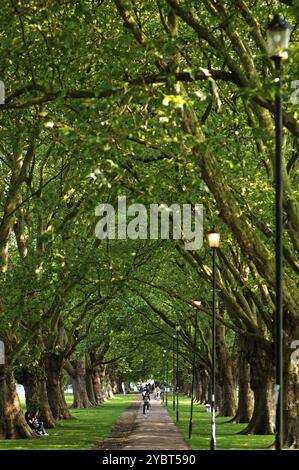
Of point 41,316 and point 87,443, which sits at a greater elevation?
point 41,316

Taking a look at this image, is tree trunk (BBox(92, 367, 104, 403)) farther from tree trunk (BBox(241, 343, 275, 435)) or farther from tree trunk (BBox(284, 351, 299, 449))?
tree trunk (BBox(284, 351, 299, 449))

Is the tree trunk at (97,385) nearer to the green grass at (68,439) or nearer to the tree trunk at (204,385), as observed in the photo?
the tree trunk at (204,385)

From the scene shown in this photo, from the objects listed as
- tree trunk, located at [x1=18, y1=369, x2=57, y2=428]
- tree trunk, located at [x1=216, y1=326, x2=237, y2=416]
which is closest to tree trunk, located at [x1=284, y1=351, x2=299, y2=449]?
tree trunk, located at [x1=18, y1=369, x2=57, y2=428]

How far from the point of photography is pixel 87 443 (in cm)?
2814

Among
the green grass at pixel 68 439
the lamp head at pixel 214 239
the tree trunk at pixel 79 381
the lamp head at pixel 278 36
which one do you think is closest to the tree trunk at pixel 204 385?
the tree trunk at pixel 79 381

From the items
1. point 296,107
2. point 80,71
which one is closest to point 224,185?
point 296,107

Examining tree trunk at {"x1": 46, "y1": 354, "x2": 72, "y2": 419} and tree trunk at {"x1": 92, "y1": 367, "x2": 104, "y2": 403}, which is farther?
tree trunk at {"x1": 92, "y1": 367, "x2": 104, "y2": 403}

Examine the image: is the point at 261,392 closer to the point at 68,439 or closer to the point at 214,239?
the point at 68,439

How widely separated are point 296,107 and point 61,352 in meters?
28.5

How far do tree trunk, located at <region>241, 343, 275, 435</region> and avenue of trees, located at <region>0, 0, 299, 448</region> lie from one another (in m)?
0.07

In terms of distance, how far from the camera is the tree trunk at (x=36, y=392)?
125ft

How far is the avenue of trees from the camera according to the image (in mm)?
15414

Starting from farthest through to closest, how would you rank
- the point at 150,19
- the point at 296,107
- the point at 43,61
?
the point at 150,19 < the point at 43,61 < the point at 296,107

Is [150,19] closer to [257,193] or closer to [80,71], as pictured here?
[80,71]
